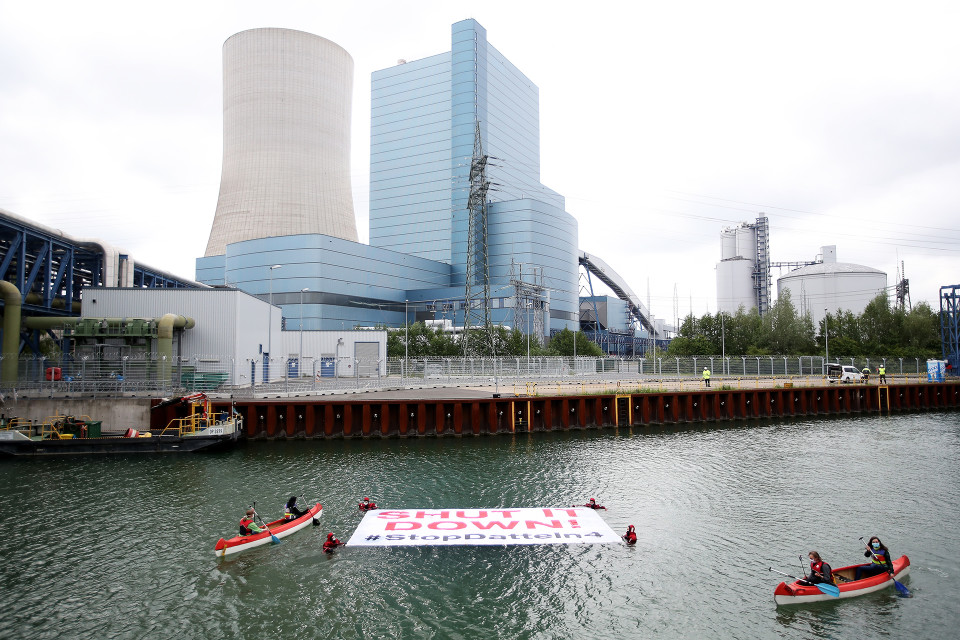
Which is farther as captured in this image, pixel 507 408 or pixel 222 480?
pixel 507 408

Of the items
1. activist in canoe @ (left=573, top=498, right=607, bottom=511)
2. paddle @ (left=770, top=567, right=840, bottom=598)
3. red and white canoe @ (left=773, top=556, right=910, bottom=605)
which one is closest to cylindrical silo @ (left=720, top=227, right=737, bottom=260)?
activist in canoe @ (left=573, top=498, right=607, bottom=511)

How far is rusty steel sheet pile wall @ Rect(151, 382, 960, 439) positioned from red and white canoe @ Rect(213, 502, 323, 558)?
16.6 meters

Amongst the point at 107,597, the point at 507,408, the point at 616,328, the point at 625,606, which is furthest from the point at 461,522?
the point at 616,328

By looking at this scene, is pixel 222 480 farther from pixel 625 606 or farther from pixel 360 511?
pixel 625 606

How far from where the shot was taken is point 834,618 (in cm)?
1410

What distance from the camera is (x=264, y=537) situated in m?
18.3

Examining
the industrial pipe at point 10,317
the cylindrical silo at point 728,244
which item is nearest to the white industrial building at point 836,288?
the cylindrical silo at point 728,244

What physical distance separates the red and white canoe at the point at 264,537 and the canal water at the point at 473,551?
0.89ft

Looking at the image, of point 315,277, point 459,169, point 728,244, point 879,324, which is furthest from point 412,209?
point 879,324

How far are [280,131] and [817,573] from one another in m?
84.4

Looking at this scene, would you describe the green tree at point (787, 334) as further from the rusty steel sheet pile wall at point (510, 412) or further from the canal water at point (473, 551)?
the canal water at point (473, 551)

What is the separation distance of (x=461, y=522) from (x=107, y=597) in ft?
33.2

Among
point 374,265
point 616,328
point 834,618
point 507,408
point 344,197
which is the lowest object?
point 834,618

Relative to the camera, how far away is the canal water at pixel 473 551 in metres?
13.6
